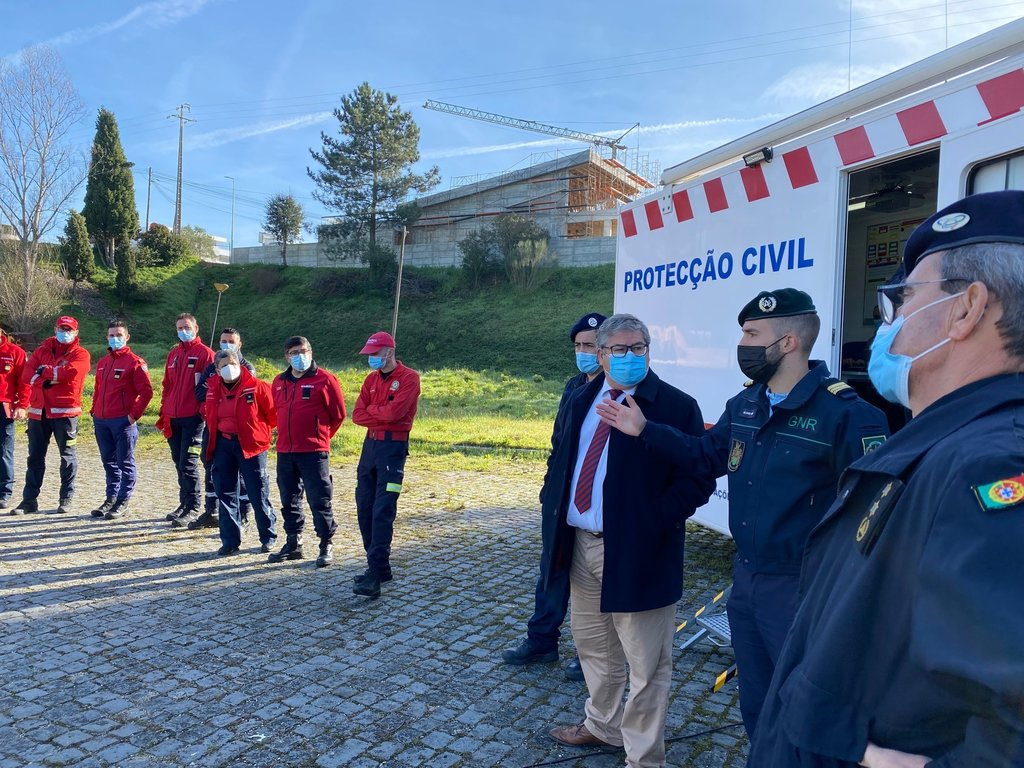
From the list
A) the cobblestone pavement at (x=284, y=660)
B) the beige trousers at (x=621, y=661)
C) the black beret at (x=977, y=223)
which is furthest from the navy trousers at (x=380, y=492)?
the black beret at (x=977, y=223)

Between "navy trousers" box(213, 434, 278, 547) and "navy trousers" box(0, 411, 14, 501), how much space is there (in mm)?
3103

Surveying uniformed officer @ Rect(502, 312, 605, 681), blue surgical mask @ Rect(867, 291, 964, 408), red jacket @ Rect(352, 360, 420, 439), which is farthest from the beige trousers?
red jacket @ Rect(352, 360, 420, 439)

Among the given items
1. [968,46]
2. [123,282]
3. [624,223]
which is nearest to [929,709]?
[968,46]

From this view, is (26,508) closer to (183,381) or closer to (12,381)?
(12,381)

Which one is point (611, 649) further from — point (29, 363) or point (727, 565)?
point (29, 363)

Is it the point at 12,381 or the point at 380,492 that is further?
the point at 12,381

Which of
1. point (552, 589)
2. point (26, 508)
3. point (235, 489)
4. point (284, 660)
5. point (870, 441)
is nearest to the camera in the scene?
point (870, 441)

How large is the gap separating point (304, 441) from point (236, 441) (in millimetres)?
899

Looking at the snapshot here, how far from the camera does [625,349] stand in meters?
3.08

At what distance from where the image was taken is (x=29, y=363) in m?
7.63

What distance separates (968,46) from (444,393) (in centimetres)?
2076

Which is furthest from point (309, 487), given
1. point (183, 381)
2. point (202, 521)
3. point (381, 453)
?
point (183, 381)

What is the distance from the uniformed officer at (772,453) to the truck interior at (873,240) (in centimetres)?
222

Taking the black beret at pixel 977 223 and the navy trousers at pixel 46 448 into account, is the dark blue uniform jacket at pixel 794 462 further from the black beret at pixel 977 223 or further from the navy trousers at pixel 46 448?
Result: the navy trousers at pixel 46 448
